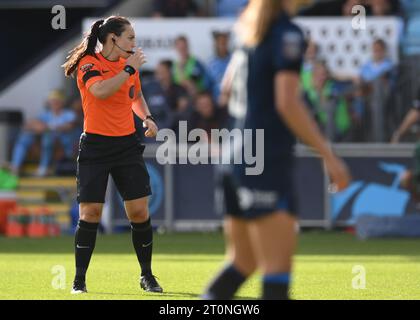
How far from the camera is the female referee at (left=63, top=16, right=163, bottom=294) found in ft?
33.5

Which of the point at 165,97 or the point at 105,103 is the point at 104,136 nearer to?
the point at 105,103

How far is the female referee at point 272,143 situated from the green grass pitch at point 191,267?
334cm

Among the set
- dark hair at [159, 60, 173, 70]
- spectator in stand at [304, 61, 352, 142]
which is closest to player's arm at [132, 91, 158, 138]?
spectator in stand at [304, 61, 352, 142]

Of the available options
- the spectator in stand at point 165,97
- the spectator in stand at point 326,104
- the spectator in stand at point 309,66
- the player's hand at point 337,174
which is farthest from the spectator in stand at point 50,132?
the player's hand at point 337,174

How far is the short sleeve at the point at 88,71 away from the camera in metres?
10.1

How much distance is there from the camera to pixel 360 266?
527 inches

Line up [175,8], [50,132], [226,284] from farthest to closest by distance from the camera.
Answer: [175,8], [50,132], [226,284]

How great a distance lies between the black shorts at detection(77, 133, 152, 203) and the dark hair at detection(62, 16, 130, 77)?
1.95 ft

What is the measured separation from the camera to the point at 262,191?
667 centimetres

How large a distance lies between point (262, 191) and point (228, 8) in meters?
16.8

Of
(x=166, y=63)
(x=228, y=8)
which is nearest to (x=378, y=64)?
(x=166, y=63)

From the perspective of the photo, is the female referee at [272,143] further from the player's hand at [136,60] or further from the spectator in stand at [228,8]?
the spectator in stand at [228,8]
